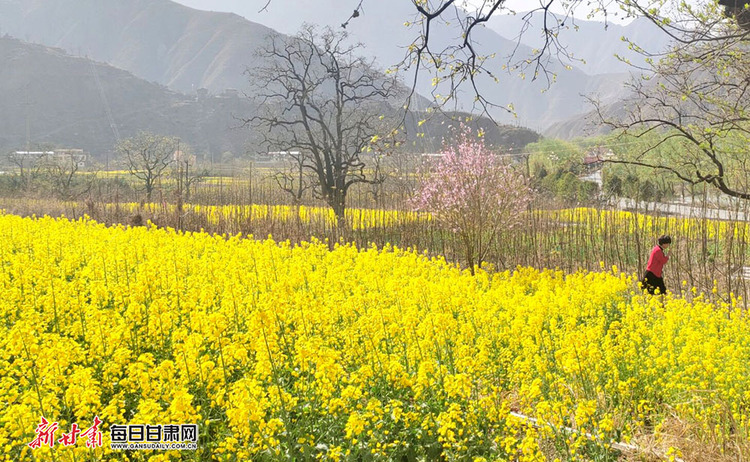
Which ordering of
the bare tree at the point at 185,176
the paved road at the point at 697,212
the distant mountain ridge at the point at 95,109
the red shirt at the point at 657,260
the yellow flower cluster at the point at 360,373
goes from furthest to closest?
the distant mountain ridge at the point at 95,109 < the bare tree at the point at 185,176 < the paved road at the point at 697,212 < the red shirt at the point at 657,260 < the yellow flower cluster at the point at 360,373

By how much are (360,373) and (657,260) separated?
5585 millimetres

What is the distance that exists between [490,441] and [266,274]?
4.16 metres

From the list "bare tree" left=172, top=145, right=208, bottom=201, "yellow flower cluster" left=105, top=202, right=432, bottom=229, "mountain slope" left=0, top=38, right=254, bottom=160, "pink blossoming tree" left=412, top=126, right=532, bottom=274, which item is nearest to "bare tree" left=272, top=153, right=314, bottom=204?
"yellow flower cluster" left=105, top=202, right=432, bottom=229

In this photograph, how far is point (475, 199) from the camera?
31.7 ft

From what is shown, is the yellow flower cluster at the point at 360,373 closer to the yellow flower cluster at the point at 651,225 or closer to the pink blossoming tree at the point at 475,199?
the pink blossoming tree at the point at 475,199

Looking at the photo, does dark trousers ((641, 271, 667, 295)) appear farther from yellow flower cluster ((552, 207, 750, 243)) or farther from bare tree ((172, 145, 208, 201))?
bare tree ((172, 145, 208, 201))

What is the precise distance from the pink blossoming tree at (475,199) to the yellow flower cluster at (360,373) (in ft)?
9.25

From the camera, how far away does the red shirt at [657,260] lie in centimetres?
769

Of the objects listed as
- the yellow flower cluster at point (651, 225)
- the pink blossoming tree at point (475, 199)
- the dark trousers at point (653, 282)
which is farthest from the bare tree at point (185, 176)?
the dark trousers at point (653, 282)

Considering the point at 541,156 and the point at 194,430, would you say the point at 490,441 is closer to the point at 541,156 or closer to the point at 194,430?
the point at 194,430

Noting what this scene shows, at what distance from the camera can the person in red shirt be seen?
7707mm

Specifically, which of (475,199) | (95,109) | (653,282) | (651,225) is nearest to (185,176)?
(475,199)

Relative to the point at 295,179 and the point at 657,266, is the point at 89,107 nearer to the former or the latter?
the point at 295,179

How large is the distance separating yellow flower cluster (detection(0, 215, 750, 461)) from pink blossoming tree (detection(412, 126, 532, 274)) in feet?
9.25
